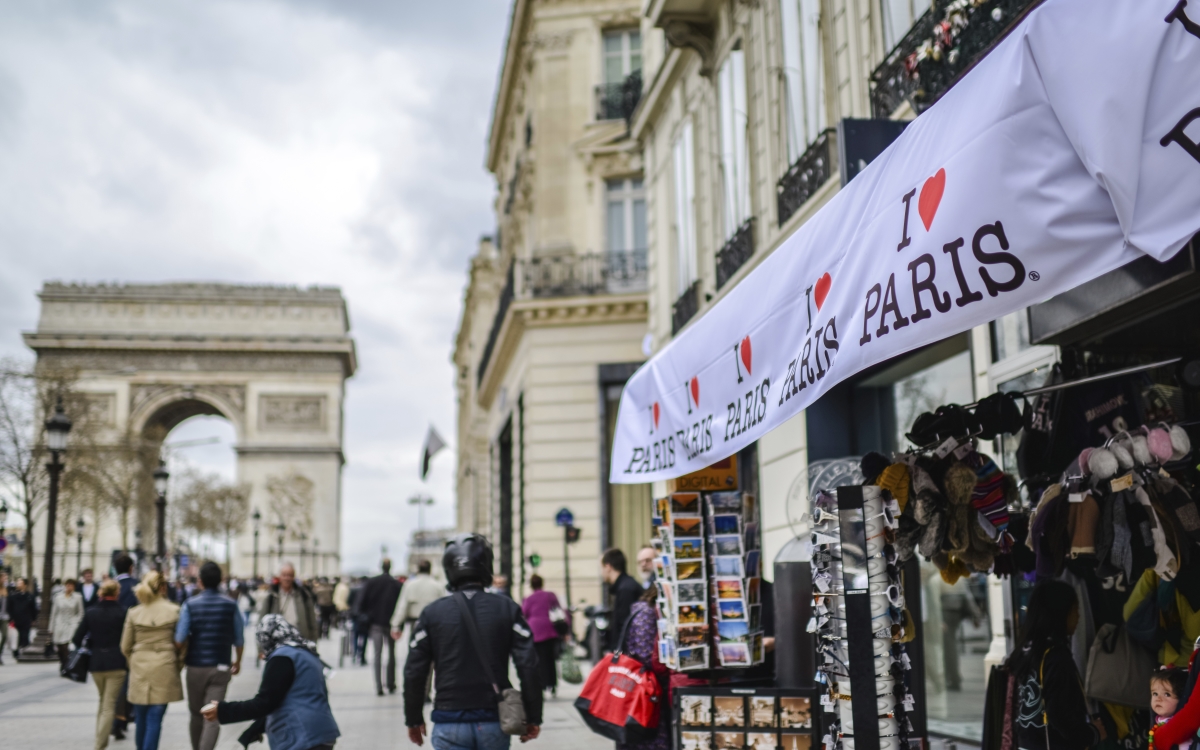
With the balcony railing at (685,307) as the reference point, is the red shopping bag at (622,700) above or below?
below

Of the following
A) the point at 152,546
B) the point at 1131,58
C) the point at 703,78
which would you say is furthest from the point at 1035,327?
the point at 152,546

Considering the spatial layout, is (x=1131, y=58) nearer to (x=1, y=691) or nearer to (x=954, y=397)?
(x=954, y=397)

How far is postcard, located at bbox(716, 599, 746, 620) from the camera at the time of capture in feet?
22.8

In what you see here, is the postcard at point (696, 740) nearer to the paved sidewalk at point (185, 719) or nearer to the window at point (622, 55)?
the paved sidewalk at point (185, 719)

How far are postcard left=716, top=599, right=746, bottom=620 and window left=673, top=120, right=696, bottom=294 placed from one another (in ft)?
30.7

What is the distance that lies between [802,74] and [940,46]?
3858mm

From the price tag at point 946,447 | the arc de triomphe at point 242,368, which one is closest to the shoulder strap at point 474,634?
the price tag at point 946,447

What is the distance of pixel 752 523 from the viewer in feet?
24.1

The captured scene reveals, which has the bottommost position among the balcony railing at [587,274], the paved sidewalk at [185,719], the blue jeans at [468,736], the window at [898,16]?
the paved sidewalk at [185,719]

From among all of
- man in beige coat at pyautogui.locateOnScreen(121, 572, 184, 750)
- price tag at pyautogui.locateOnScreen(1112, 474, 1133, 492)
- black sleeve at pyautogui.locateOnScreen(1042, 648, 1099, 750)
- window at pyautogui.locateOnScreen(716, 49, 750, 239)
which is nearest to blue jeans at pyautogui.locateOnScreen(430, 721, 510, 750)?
black sleeve at pyautogui.locateOnScreen(1042, 648, 1099, 750)

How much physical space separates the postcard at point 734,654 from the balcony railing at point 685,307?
882 centimetres

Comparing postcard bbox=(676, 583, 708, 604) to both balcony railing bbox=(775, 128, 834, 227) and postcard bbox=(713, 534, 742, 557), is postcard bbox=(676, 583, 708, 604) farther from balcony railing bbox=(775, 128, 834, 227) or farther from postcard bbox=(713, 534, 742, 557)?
balcony railing bbox=(775, 128, 834, 227)

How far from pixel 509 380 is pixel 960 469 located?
27.1 m

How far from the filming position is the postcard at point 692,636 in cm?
678
